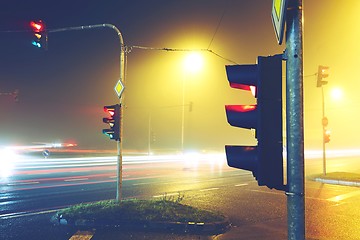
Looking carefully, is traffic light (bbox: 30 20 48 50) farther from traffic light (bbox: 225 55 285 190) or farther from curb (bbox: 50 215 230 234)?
traffic light (bbox: 225 55 285 190)

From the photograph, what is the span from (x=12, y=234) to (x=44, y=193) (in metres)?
6.28

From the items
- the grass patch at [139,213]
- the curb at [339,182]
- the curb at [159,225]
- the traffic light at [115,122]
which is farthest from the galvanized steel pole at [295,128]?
the curb at [339,182]

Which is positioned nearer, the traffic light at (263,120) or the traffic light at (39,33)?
the traffic light at (263,120)

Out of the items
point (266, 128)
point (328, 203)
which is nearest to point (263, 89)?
point (266, 128)

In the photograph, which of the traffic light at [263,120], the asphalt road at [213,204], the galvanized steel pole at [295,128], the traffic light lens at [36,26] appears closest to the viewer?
the galvanized steel pole at [295,128]

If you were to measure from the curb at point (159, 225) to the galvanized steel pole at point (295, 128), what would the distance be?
5228 mm

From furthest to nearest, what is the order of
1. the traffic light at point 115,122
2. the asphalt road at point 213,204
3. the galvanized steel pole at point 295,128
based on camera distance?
the traffic light at point 115,122
the asphalt road at point 213,204
the galvanized steel pole at point 295,128

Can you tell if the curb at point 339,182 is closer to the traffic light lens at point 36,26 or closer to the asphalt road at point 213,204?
the asphalt road at point 213,204

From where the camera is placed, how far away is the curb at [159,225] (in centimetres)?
761

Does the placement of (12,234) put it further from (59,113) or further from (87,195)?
(59,113)

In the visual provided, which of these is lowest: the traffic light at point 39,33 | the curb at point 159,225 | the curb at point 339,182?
the curb at point 339,182

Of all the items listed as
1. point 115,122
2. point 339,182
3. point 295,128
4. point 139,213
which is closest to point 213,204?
point 139,213

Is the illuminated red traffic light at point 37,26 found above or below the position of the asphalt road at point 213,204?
above

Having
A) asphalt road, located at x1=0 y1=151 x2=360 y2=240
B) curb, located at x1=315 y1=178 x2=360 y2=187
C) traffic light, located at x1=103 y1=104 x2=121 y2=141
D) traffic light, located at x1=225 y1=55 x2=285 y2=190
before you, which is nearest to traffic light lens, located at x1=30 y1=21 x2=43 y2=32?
traffic light, located at x1=103 y1=104 x2=121 y2=141
